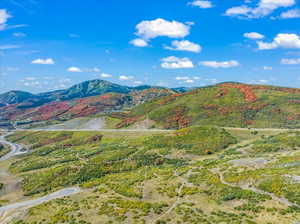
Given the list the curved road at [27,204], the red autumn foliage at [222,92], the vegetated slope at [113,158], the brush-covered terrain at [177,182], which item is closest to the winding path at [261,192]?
the brush-covered terrain at [177,182]

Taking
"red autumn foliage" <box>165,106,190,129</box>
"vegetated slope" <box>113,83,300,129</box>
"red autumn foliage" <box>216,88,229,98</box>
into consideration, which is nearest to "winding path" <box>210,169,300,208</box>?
"vegetated slope" <box>113,83,300,129</box>

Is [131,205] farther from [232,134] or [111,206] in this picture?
[232,134]

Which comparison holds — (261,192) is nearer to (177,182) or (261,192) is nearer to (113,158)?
(177,182)

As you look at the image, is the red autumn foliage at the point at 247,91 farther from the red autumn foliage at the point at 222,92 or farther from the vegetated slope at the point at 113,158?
the vegetated slope at the point at 113,158

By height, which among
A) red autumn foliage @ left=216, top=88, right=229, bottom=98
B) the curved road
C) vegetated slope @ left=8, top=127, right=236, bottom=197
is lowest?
the curved road

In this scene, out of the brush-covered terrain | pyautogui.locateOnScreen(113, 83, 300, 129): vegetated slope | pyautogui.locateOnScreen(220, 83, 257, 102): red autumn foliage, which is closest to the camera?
the brush-covered terrain

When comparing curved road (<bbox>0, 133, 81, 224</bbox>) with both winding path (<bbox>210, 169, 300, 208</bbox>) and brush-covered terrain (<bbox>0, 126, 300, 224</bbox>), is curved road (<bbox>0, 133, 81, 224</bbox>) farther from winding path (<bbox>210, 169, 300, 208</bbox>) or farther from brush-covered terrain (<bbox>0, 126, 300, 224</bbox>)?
winding path (<bbox>210, 169, 300, 208</bbox>)

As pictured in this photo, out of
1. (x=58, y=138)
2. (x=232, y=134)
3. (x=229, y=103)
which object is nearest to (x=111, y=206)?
(x=232, y=134)
